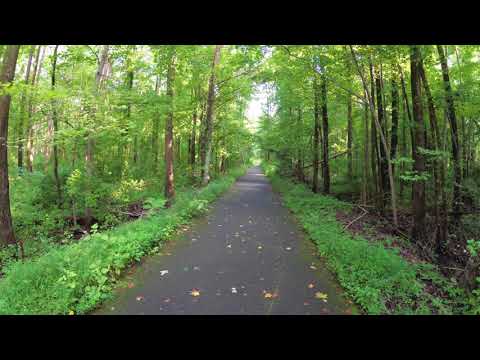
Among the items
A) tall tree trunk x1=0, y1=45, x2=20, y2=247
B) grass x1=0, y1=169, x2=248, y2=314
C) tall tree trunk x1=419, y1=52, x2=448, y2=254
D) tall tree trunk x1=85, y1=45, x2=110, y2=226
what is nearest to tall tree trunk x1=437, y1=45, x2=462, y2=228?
tall tree trunk x1=419, y1=52, x2=448, y2=254

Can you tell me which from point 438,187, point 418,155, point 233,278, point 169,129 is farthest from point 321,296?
point 169,129

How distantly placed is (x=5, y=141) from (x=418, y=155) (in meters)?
11.8

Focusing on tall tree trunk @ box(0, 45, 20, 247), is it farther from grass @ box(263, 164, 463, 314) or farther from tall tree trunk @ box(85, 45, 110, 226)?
grass @ box(263, 164, 463, 314)

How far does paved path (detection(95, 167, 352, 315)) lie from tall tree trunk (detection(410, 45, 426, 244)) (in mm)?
3607

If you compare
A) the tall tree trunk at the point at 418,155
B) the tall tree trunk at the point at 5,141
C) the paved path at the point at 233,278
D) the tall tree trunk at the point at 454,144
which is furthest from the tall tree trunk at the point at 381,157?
the tall tree trunk at the point at 5,141

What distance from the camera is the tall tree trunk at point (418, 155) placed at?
288 inches

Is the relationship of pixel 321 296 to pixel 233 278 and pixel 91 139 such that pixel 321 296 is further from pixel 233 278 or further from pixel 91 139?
pixel 91 139

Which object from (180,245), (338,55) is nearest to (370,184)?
(338,55)

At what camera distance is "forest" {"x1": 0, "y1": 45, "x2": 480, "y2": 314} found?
412 centimetres

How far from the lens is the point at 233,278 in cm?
463

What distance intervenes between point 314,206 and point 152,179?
9033 millimetres
